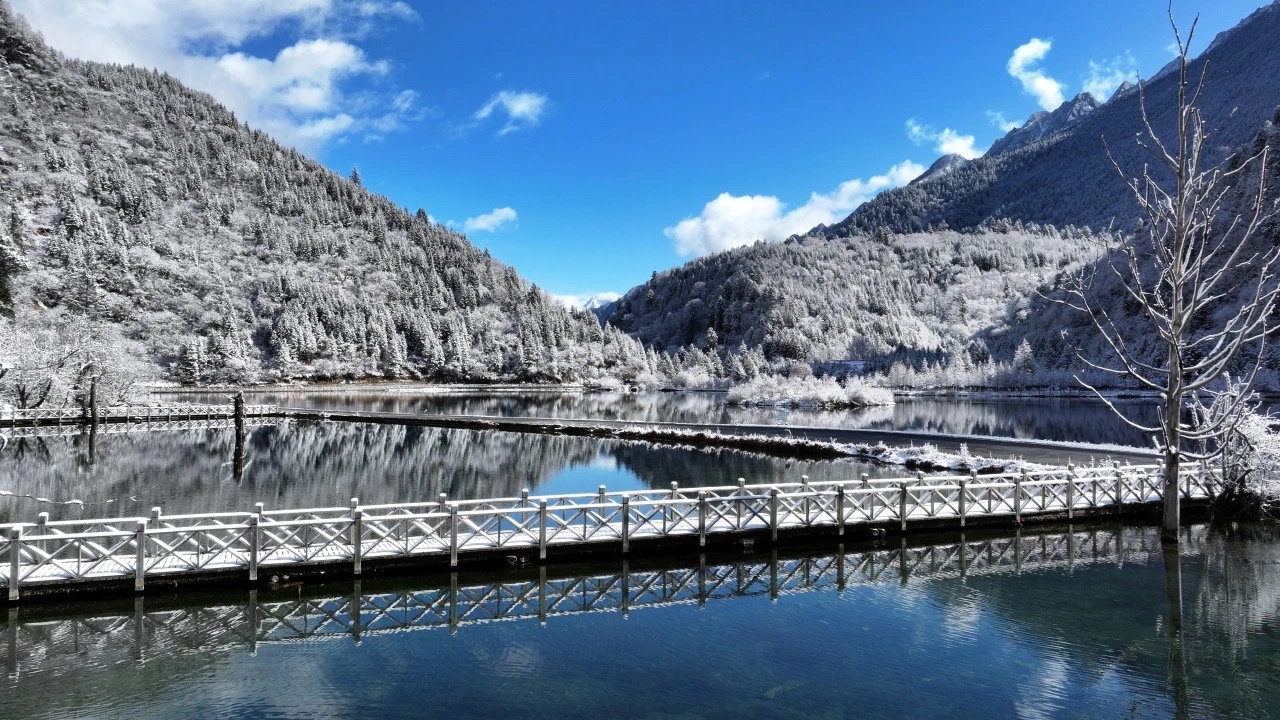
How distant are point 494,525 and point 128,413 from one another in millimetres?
56534

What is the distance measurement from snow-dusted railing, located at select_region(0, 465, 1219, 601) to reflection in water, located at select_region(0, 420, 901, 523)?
15.2 feet

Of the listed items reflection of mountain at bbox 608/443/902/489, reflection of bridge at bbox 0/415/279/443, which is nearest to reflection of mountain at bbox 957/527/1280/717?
Result: reflection of mountain at bbox 608/443/902/489

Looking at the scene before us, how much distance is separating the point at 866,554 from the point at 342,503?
2128 centimetres

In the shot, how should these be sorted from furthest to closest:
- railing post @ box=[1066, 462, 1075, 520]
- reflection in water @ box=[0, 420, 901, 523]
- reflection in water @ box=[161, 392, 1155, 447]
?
reflection in water @ box=[161, 392, 1155, 447] → reflection in water @ box=[0, 420, 901, 523] → railing post @ box=[1066, 462, 1075, 520]

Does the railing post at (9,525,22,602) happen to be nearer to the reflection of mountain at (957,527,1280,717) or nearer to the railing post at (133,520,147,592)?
the railing post at (133,520,147,592)

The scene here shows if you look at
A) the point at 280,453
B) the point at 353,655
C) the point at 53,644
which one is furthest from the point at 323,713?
the point at 280,453

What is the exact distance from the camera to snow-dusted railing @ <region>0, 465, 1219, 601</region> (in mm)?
16453

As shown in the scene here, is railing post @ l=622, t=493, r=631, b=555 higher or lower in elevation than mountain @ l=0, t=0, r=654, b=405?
lower

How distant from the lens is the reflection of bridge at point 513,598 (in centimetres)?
1360

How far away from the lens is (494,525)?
893 inches

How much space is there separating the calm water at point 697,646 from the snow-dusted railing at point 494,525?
101 centimetres

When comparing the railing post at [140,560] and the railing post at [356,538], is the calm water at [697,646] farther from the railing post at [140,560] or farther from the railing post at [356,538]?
the railing post at [356,538]

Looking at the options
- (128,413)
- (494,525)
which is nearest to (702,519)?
(494,525)

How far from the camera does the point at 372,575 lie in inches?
713
